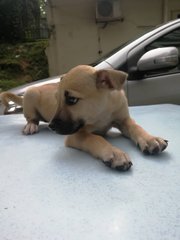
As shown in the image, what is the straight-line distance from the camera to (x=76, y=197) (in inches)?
47.8

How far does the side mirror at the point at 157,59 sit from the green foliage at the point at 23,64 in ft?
22.7

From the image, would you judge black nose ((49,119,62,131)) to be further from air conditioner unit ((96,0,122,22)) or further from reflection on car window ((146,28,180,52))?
air conditioner unit ((96,0,122,22))

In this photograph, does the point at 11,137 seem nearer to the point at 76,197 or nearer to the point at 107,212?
the point at 76,197

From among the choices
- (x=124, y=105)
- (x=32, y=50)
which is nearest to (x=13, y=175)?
(x=124, y=105)

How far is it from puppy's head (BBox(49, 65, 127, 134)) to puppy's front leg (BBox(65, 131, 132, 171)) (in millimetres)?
Answer: 62

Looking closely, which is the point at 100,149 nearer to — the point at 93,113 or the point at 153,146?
the point at 153,146

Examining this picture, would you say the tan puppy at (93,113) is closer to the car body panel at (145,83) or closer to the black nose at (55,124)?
the black nose at (55,124)

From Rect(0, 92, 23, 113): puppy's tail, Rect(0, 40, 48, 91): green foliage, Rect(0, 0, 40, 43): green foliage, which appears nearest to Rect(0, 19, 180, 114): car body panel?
Rect(0, 92, 23, 113): puppy's tail

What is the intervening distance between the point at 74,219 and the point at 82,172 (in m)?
Result: 0.42

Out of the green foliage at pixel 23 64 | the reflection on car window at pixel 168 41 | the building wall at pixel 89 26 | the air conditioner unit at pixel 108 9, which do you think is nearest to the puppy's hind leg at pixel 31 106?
the reflection on car window at pixel 168 41

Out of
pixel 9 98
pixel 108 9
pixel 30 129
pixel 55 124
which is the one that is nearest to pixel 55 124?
pixel 55 124

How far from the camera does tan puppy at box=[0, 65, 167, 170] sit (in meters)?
1.75

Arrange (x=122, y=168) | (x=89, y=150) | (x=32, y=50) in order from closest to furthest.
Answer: (x=122, y=168), (x=89, y=150), (x=32, y=50)

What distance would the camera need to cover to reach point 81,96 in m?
1.88
